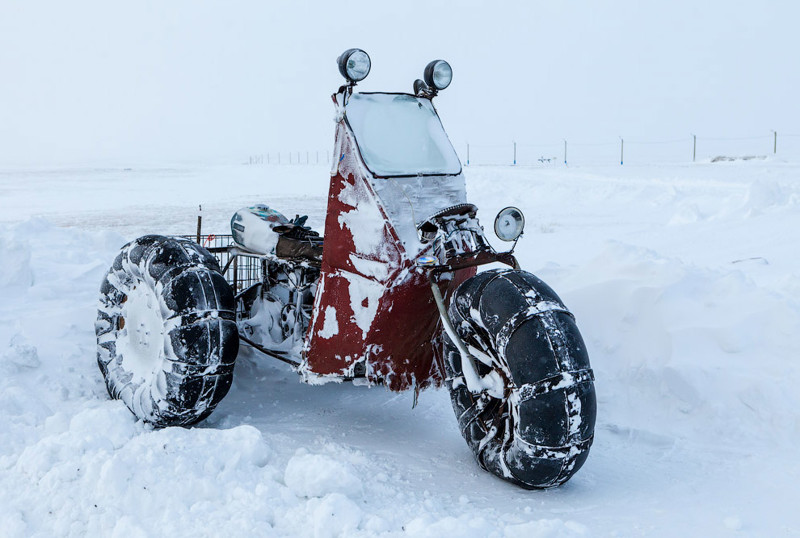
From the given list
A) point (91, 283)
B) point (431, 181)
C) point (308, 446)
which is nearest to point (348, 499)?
point (308, 446)

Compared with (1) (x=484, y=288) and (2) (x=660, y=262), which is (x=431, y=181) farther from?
(2) (x=660, y=262)

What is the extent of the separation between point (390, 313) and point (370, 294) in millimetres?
170

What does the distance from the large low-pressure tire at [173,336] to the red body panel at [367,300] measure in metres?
0.58

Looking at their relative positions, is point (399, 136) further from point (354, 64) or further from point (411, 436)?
point (411, 436)

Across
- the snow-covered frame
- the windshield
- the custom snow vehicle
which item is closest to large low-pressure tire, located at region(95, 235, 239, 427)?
the custom snow vehicle

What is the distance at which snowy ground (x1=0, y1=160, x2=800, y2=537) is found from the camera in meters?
3.20

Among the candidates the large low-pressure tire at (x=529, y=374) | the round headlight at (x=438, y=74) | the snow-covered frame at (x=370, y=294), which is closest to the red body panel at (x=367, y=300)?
the snow-covered frame at (x=370, y=294)

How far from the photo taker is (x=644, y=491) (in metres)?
3.71

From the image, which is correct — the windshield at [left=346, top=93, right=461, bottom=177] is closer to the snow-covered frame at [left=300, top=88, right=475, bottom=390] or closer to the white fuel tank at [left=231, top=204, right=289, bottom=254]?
the snow-covered frame at [left=300, top=88, right=475, bottom=390]

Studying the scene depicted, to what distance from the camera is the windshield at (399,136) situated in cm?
449

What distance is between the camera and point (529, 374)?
133 inches

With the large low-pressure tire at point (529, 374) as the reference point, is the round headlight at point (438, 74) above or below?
above

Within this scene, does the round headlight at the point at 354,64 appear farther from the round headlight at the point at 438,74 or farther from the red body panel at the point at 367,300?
the round headlight at the point at 438,74

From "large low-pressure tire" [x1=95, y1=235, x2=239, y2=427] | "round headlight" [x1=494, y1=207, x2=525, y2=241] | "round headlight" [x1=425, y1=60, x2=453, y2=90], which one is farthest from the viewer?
"round headlight" [x1=425, y1=60, x2=453, y2=90]
